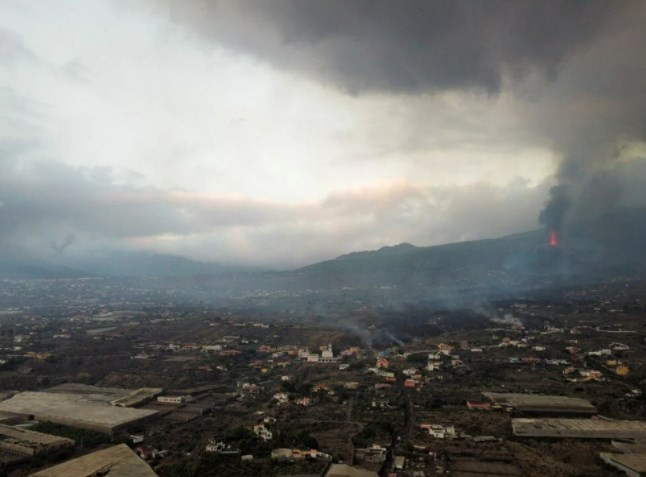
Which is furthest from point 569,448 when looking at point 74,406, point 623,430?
point 74,406

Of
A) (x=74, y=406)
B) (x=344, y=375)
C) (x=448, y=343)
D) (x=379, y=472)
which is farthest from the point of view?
(x=448, y=343)

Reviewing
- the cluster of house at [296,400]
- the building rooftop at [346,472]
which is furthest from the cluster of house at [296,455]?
the cluster of house at [296,400]

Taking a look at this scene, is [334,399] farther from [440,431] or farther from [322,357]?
[322,357]

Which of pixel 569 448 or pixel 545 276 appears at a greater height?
pixel 545 276

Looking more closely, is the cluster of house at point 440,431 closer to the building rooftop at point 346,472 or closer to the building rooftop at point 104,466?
the building rooftop at point 346,472

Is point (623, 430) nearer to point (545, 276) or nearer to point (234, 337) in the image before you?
point (234, 337)

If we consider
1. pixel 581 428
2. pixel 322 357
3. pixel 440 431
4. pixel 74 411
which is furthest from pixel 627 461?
pixel 322 357
